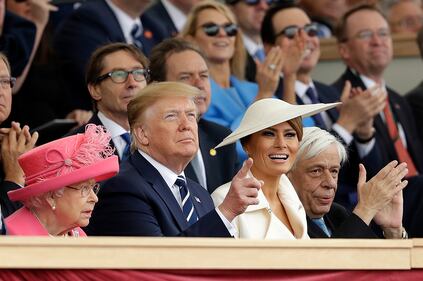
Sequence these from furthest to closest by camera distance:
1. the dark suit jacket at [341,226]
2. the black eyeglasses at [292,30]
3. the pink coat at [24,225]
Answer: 1. the black eyeglasses at [292,30]
2. the dark suit jacket at [341,226]
3. the pink coat at [24,225]

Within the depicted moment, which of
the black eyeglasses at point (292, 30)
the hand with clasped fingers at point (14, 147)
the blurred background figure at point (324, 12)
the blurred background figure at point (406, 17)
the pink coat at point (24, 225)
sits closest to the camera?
the pink coat at point (24, 225)

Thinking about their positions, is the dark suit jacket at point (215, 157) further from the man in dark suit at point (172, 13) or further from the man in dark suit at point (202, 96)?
the man in dark suit at point (172, 13)

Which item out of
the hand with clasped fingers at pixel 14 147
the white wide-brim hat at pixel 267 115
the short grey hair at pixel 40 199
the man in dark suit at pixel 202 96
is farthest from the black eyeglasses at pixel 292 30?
the short grey hair at pixel 40 199

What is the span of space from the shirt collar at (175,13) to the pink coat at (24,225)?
14.7 feet

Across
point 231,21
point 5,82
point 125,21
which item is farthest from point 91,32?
point 5,82

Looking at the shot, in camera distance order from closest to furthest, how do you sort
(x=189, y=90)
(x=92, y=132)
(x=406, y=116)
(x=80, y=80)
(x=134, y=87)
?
(x=92, y=132) → (x=189, y=90) → (x=134, y=87) → (x=80, y=80) → (x=406, y=116)

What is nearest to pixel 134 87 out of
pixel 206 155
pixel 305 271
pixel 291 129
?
pixel 206 155

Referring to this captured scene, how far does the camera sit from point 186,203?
6.26 metres

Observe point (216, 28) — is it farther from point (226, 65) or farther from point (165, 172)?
point (165, 172)

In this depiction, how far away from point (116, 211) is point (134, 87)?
1340 millimetres

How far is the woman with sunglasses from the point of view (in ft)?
28.3

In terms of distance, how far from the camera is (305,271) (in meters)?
5.41

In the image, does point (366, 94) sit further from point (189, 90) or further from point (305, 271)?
point (305, 271)

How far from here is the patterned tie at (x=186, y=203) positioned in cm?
621
